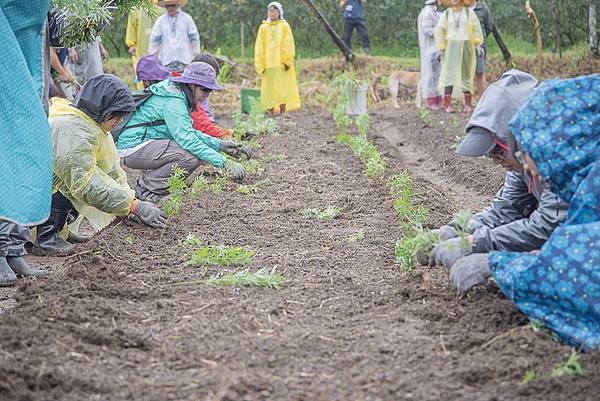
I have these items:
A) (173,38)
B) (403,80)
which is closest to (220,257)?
(173,38)

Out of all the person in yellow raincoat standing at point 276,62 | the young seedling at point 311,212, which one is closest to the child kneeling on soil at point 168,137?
the young seedling at point 311,212

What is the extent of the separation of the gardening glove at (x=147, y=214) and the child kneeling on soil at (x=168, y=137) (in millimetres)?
1102

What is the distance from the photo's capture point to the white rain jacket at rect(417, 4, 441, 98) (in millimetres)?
14797

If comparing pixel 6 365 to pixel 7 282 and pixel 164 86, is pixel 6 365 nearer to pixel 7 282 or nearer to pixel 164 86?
pixel 7 282

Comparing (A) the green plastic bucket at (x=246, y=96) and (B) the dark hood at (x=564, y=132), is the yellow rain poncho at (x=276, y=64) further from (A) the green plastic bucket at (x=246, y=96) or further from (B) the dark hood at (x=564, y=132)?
(B) the dark hood at (x=564, y=132)

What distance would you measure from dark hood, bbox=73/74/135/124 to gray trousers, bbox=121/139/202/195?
1395 millimetres

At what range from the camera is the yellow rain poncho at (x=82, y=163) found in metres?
5.46

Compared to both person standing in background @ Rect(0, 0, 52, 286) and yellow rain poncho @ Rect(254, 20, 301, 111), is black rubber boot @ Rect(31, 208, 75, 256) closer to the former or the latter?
person standing in background @ Rect(0, 0, 52, 286)

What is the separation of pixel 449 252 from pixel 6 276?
8.26 feet

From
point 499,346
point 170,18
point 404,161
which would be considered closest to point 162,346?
point 499,346

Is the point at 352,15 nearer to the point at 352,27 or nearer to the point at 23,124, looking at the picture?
the point at 352,27

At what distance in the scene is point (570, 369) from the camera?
3.11 meters

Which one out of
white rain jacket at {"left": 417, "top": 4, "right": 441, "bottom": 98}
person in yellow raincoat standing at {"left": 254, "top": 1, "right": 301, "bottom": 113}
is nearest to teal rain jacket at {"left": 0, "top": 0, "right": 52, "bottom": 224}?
person in yellow raincoat standing at {"left": 254, "top": 1, "right": 301, "bottom": 113}

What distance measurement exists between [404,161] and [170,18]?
14.2ft
